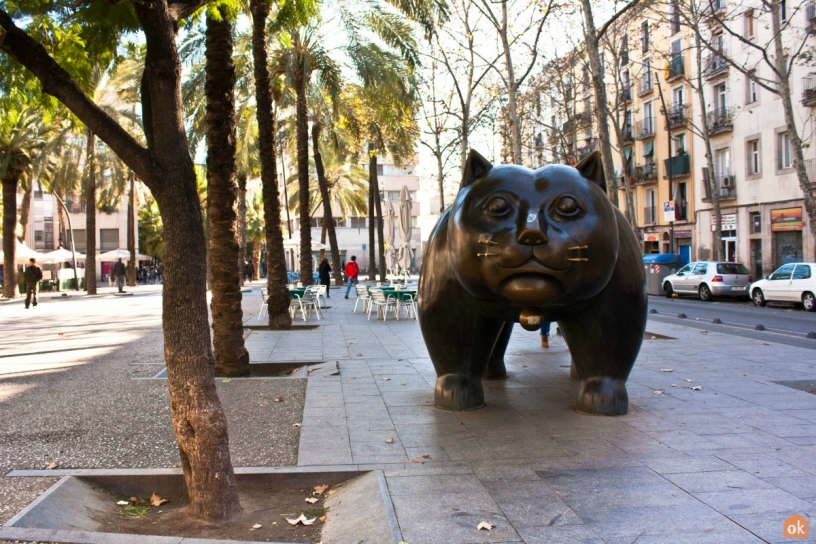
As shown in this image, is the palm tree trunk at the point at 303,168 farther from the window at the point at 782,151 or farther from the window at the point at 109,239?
the window at the point at 109,239

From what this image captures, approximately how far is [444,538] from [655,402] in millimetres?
3830

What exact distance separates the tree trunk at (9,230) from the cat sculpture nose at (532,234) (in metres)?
28.1

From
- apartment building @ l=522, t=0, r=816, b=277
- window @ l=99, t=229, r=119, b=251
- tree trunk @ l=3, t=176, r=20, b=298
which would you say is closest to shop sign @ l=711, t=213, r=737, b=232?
apartment building @ l=522, t=0, r=816, b=277

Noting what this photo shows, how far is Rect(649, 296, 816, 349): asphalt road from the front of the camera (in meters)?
13.5

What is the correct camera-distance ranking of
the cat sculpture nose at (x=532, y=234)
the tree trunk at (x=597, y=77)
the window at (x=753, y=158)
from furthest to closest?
the window at (x=753, y=158) → the tree trunk at (x=597, y=77) → the cat sculpture nose at (x=532, y=234)

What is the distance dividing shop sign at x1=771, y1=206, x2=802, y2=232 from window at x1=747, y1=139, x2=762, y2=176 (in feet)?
7.91

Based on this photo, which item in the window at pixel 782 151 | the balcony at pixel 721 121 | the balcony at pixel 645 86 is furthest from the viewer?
the balcony at pixel 645 86

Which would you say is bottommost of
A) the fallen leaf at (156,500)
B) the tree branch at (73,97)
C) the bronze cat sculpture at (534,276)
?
the fallen leaf at (156,500)

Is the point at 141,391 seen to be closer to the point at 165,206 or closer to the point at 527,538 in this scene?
the point at 165,206

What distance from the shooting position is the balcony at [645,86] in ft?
128

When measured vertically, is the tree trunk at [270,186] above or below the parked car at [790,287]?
above

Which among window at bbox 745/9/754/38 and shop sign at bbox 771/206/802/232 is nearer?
shop sign at bbox 771/206/802/232

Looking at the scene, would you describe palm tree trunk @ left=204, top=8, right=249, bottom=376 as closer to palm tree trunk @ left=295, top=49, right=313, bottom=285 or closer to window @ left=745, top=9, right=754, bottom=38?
palm tree trunk @ left=295, top=49, right=313, bottom=285

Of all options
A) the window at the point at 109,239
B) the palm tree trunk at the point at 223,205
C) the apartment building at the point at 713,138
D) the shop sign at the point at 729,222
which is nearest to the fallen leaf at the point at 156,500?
the palm tree trunk at the point at 223,205
